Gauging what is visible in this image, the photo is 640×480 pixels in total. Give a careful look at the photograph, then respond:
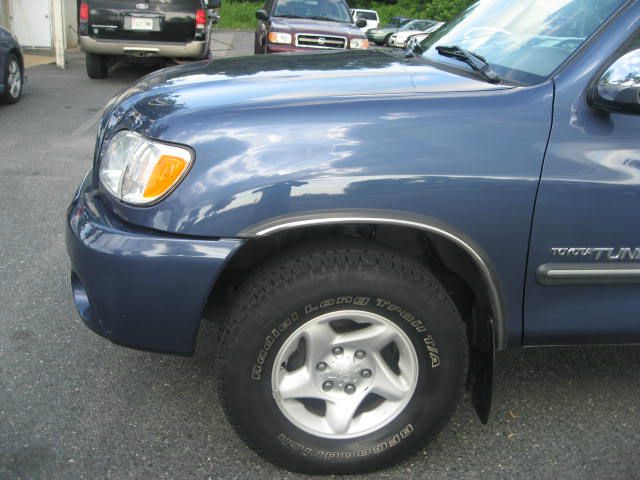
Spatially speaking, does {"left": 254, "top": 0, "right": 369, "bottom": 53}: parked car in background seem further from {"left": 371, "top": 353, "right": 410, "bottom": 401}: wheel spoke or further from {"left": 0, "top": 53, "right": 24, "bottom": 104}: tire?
{"left": 371, "top": 353, "right": 410, "bottom": 401}: wheel spoke

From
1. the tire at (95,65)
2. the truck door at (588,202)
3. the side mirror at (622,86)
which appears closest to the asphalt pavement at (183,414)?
the truck door at (588,202)

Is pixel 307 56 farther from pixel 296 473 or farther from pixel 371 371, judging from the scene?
pixel 296 473

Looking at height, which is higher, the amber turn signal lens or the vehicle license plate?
the amber turn signal lens

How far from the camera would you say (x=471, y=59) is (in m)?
2.77

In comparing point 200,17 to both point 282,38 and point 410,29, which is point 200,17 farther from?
point 410,29

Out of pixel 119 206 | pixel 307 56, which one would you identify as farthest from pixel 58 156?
pixel 119 206

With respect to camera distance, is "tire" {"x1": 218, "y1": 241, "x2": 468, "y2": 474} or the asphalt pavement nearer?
"tire" {"x1": 218, "y1": 241, "x2": 468, "y2": 474}

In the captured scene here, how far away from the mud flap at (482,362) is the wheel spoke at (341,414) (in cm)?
43

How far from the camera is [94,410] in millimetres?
2787

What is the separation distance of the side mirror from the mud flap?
2.62 ft

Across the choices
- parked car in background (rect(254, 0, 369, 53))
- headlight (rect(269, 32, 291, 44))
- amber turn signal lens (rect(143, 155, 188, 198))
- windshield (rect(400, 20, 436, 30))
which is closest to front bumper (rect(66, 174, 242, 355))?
amber turn signal lens (rect(143, 155, 188, 198))

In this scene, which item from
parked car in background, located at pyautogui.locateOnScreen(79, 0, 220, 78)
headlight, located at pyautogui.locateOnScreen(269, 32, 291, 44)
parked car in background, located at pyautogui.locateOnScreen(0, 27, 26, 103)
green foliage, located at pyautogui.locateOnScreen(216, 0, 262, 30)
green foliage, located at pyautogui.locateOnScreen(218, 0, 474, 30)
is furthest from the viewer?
green foliage, located at pyautogui.locateOnScreen(218, 0, 474, 30)

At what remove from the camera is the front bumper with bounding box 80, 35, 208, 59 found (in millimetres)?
11180

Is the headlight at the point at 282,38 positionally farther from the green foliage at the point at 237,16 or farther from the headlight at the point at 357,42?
the green foliage at the point at 237,16
